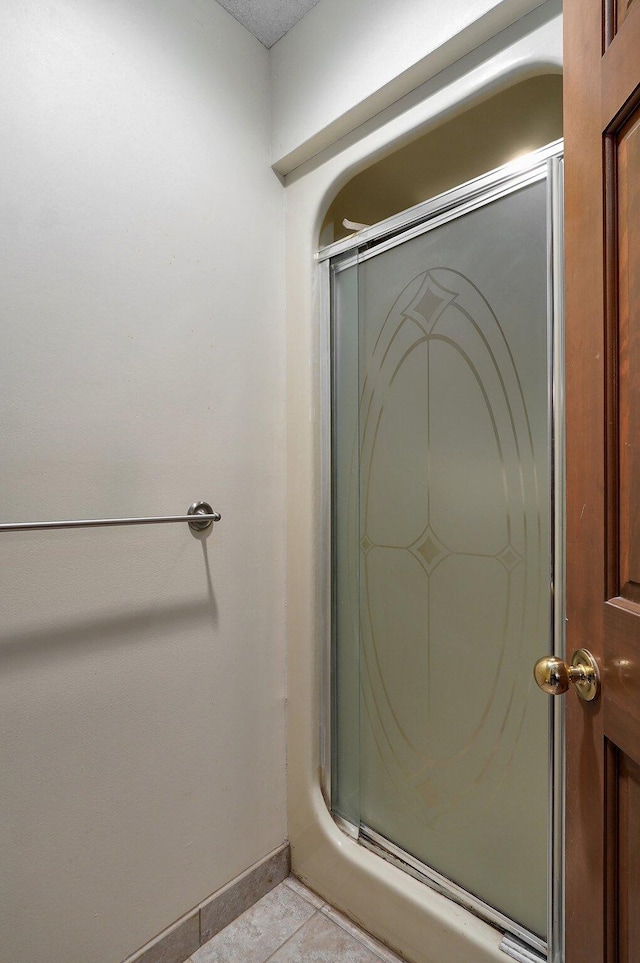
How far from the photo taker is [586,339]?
69cm

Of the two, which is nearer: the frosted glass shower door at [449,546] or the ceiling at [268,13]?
the frosted glass shower door at [449,546]

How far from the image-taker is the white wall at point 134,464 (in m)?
1.01

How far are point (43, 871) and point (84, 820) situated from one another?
3.9 inches

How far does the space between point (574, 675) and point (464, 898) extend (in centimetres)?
80

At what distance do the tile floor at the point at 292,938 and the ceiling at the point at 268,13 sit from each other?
228 centimetres

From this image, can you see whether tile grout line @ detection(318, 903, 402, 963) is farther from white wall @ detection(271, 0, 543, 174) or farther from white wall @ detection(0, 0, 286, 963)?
white wall @ detection(271, 0, 543, 174)

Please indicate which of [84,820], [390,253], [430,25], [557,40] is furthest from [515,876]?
[430,25]

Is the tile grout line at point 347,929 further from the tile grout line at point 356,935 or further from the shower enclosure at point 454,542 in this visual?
the shower enclosure at point 454,542

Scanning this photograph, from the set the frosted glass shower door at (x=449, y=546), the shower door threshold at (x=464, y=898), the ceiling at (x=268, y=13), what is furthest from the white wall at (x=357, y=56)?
the shower door threshold at (x=464, y=898)

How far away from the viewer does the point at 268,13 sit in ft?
4.42

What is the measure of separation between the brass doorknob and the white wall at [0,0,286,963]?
83 centimetres

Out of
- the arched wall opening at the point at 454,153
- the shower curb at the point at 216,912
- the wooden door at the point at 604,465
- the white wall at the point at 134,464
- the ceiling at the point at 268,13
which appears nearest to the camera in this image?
the wooden door at the point at 604,465

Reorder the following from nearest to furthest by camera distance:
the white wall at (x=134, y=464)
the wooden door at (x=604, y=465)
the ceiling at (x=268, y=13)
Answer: the wooden door at (x=604, y=465) < the white wall at (x=134, y=464) < the ceiling at (x=268, y=13)

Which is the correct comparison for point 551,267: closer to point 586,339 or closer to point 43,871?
point 586,339
